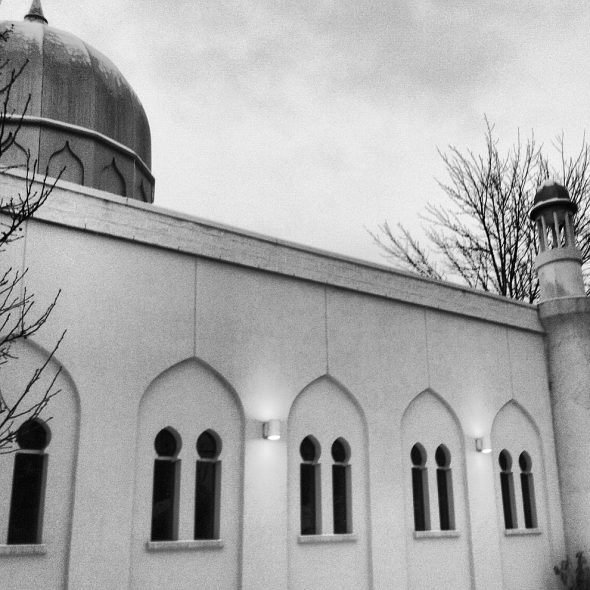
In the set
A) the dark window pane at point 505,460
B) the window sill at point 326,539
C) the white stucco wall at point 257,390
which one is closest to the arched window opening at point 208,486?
the white stucco wall at point 257,390

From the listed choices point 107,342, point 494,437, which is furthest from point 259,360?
point 494,437

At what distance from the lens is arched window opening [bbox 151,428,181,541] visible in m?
9.03

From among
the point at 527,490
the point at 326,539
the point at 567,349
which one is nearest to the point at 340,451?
the point at 326,539

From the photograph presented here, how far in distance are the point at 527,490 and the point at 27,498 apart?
8887 millimetres

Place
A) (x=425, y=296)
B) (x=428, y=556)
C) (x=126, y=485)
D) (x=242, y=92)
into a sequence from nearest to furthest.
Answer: (x=126, y=485), (x=428, y=556), (x=425, y=296), (x=242, y=92)

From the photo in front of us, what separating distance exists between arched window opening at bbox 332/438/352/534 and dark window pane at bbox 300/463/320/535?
1.13 ft

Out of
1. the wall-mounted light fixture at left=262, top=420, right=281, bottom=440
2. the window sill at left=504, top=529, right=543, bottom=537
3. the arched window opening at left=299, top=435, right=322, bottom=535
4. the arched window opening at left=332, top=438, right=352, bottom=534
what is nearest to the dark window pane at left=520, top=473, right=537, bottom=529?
the window sill at left=504, top=529, right=543, bottom=537

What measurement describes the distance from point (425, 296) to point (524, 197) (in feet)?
41.0

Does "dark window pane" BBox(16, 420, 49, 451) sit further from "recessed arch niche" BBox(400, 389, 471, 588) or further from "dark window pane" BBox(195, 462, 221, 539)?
"recessed arch niche" BBox(400, 389, 471, 588)

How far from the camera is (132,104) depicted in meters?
14.6

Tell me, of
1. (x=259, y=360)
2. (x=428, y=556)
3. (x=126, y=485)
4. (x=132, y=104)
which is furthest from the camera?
(x=132, y=104)

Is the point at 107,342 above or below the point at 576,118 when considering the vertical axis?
below

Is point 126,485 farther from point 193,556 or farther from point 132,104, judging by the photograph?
point 132,104

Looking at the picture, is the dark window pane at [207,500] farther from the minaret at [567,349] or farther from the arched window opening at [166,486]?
the minaret at [567,349]
